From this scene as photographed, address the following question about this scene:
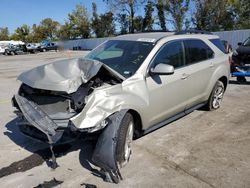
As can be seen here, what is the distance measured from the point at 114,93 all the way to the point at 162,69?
91cm

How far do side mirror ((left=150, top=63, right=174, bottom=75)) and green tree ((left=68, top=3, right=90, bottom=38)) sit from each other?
59276 mm

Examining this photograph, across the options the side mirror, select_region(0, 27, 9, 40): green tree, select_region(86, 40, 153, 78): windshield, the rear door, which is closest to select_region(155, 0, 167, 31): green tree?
the rear door

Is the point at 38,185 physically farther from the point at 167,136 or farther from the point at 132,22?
the point at 132,22

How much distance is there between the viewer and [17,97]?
4.18 meters

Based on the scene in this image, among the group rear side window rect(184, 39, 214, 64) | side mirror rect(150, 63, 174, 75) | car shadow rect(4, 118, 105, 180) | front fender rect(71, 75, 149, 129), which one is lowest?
car shadow rect(4, 118, 105, 180)

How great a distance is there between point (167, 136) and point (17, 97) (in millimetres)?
2529

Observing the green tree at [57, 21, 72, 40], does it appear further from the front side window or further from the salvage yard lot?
the front side window

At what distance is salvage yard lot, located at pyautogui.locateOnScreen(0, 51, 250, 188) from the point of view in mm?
3564

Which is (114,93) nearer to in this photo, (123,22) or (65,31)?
(123,22)

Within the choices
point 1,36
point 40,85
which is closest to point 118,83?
point 40,85

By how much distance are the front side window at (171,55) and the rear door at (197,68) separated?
0.63 ft

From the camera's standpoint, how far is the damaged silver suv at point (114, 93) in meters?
3.56

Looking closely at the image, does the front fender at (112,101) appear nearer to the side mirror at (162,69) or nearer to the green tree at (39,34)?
the side mirror at (162,69)

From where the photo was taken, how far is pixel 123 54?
4.99 meters
